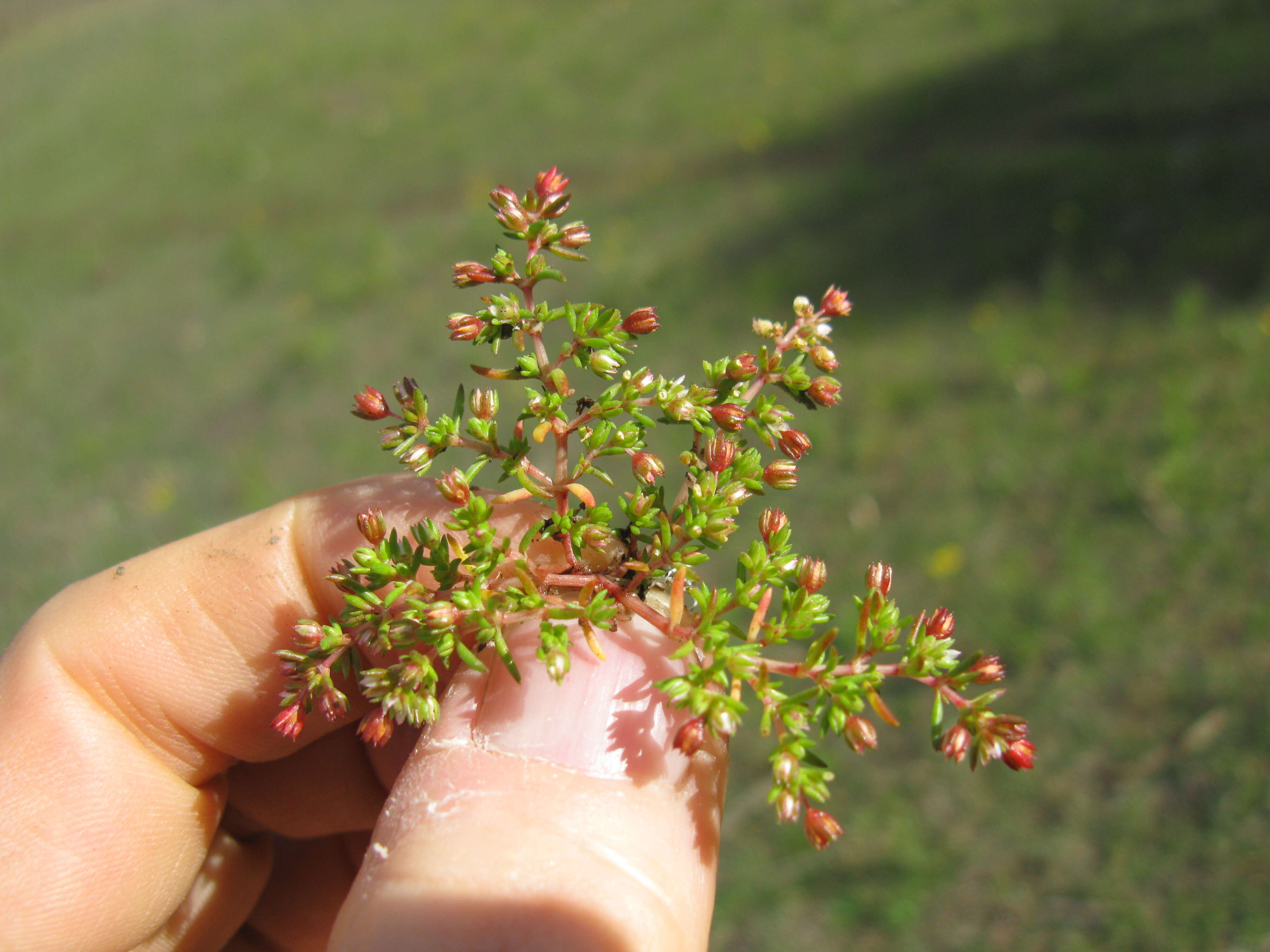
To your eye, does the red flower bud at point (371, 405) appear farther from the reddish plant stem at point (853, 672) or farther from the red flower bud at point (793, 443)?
the reddish plant stem at point (853, 672)

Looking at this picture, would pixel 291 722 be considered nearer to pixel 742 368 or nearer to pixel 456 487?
pixel 456 487

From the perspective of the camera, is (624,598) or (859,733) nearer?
(859,733)

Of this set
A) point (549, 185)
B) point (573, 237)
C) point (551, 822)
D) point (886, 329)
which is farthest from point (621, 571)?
point (886, 329)

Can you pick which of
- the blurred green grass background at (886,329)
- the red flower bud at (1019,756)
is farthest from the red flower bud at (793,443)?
the blurred green grass background at (886,329)

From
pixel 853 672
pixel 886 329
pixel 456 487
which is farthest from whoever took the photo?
pixel 886 329

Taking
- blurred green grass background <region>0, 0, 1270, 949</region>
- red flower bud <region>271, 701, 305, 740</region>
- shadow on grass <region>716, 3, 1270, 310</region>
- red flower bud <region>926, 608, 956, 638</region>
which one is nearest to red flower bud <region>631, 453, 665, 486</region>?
red flower bud <region>926, 608, 956, 638</region>

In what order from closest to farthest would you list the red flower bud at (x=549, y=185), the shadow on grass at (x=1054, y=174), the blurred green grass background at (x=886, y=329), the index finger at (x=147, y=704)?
the red flower bud at (x=549, y=185), the index finger at (x=147, y=704), the blurred green grass background at (x=886, y=329), the shadow on grass at (x=1054, y=174)

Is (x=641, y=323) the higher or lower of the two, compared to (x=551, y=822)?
higher

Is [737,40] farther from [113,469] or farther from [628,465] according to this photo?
[113,469]
